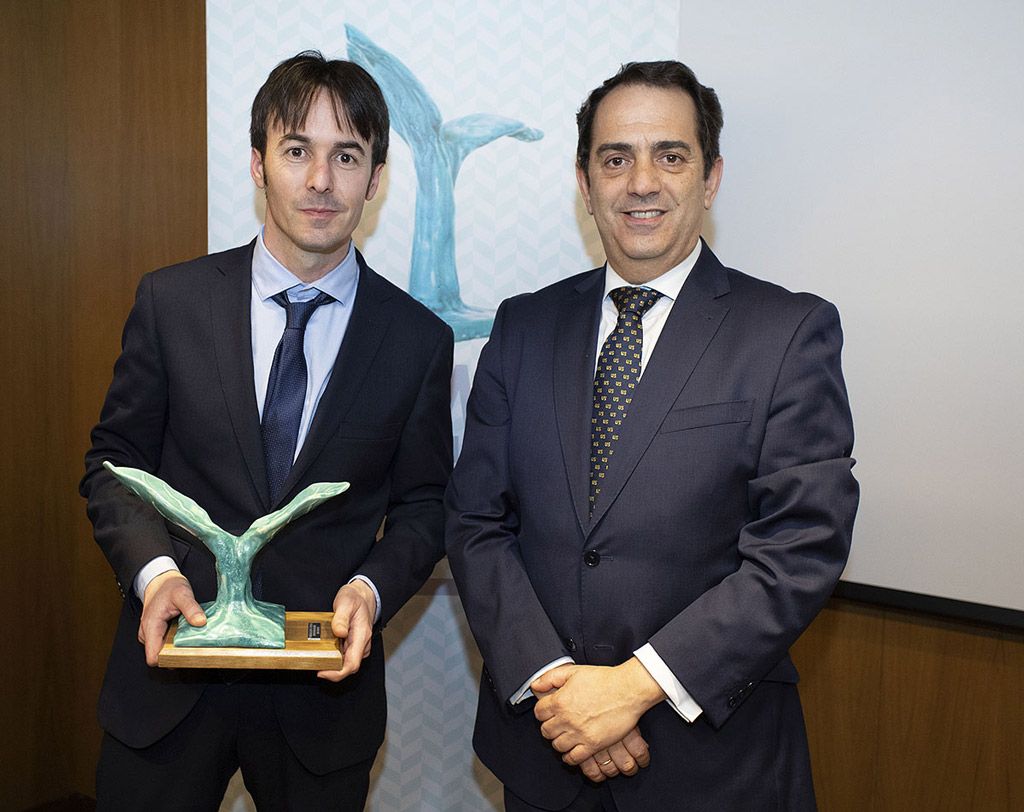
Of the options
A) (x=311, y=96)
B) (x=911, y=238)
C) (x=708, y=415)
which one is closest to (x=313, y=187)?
(x=311, y=96)

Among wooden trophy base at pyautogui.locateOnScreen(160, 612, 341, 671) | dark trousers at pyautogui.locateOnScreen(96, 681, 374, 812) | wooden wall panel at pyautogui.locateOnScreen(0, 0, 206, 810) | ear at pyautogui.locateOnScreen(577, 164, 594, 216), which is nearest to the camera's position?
wooden trophy base at pyautogui.locateOnScreen(160, 612, 341, 671)

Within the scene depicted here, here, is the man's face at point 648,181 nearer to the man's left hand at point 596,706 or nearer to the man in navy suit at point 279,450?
the man in navy suit at point 279,450

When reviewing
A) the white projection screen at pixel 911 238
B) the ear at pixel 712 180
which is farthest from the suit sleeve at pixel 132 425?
the white projection screen at pixel 911 238

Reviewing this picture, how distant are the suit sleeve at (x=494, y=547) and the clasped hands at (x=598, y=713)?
2.4 inches

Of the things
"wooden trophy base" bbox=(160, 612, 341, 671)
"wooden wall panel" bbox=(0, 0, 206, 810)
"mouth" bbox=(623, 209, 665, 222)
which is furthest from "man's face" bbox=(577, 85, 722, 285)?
"wooden wall panel" bbox=(0, 0, 206, 810)

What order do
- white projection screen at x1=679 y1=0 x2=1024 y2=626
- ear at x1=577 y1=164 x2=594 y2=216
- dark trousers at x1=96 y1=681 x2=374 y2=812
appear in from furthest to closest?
white projection screen at x1=679 y1=0 x2=1024 y2=626
ear at x1=577 y1=164 x2=594 y2=216
dark trousers at x1=96 y1=681 x2=374 y2=812

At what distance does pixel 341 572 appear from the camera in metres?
1.90

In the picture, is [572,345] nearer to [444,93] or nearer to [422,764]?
[444,93]

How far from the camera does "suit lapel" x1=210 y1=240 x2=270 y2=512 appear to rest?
1794mm

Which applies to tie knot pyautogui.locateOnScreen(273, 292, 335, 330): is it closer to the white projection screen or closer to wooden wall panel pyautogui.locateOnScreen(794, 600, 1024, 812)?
the white projection screen

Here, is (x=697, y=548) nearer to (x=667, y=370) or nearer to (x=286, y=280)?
(x=667, y=370)

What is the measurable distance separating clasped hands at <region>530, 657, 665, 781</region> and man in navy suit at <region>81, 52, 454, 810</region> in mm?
349

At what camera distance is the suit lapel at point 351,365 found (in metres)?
1.81

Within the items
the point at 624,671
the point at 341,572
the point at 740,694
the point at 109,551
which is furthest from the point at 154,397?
the point at 740,694
